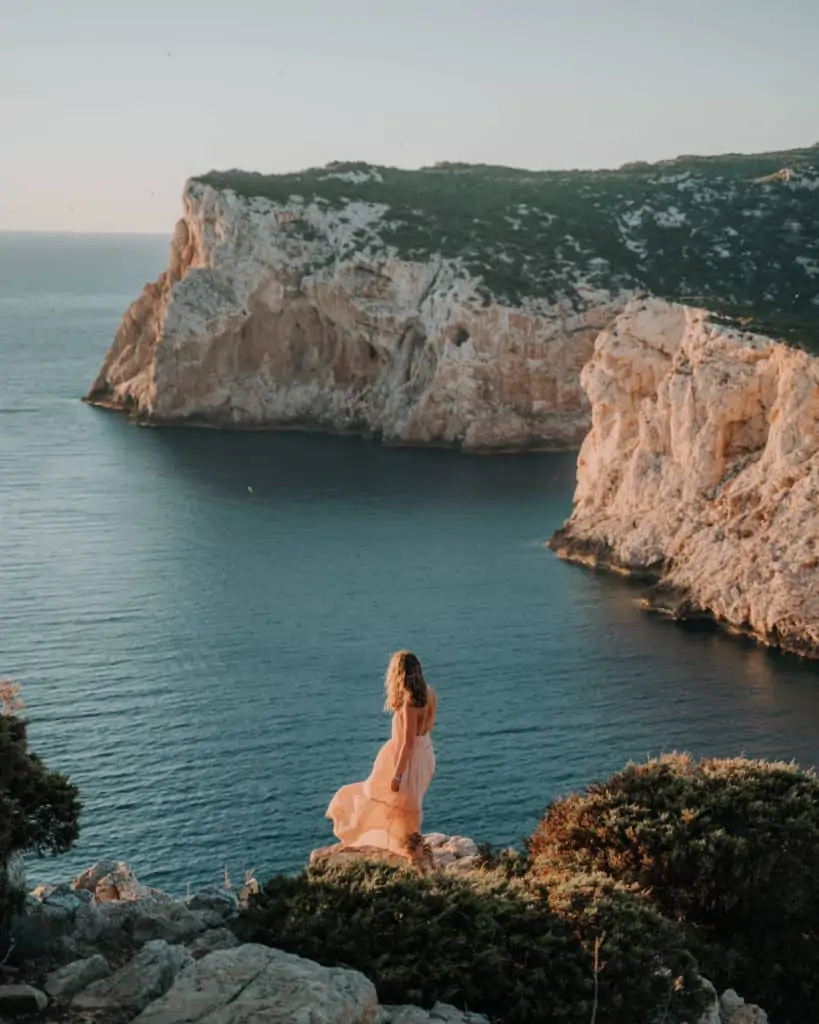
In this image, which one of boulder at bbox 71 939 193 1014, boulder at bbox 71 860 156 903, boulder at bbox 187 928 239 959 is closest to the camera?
boulder at bbox 71 939 193 1014

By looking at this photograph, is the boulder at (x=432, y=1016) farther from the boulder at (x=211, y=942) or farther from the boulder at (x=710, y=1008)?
the boulder at (x=710, y=1008)

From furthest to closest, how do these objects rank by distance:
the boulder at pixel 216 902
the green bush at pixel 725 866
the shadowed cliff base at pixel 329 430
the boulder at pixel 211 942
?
the shadowed cliff base at pixel 329 430, the green bush at pixel 725 866, the boulder at pixel 216 902, the boulder at pixel 211 942

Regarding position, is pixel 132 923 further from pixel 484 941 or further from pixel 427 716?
pixel 427 716

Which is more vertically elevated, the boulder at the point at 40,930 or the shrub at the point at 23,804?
the shrub at the point at 23,804

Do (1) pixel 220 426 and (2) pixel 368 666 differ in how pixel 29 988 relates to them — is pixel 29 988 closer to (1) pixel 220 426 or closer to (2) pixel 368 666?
(2) pixel 368 666

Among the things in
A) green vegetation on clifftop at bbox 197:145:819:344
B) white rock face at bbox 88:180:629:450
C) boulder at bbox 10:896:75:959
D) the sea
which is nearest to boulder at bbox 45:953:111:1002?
boulder at bbox 10:896:75:959

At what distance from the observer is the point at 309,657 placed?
56.7 m

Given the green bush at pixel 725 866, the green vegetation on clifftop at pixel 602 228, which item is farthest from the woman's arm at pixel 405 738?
the green vegetation on clifftop at pixel 602 228

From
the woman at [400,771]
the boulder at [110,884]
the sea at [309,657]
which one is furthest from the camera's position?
the sea at [309,657]

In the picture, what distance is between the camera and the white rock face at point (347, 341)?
105375mm

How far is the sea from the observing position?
41750 millimetres

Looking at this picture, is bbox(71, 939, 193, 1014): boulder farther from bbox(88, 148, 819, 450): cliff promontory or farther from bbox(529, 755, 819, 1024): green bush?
bbox(88, 148, 819, 450): cliff promontory

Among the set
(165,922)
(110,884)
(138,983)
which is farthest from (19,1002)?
(110,884)

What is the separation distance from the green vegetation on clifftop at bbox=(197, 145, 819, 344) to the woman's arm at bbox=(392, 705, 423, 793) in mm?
88268
